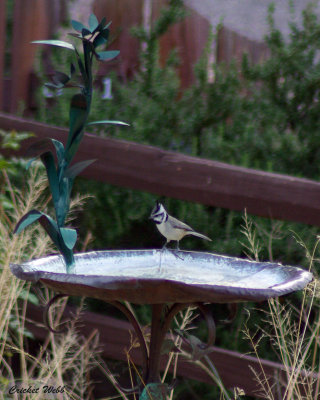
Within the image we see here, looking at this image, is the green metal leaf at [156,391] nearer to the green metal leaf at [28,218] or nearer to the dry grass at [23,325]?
the dry grass at [23,325]

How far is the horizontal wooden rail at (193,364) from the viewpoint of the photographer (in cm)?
261

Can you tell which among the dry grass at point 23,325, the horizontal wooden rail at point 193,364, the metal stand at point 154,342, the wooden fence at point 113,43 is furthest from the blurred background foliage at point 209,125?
the metal stand at point 154,342

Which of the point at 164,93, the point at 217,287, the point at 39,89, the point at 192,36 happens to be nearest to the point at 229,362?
the point at 217,287

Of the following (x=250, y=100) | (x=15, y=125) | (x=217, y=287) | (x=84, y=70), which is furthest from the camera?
(x=250, y=100)

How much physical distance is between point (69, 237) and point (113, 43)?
143 inches

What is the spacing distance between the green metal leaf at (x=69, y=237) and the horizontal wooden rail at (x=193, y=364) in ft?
3.25

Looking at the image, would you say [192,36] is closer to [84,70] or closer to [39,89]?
[39,89]

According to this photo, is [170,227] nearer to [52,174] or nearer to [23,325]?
[52,174]

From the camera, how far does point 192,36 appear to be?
5.48 m

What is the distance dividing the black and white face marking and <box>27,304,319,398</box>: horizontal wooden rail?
0.97 metres

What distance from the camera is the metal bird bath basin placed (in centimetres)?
139

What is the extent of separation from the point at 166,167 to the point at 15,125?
86cm

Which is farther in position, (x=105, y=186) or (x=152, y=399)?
(x=105, y=186)

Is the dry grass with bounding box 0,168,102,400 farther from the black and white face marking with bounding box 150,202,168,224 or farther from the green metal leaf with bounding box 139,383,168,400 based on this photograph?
the black and white face marking with bounding box 150,202,168,224
